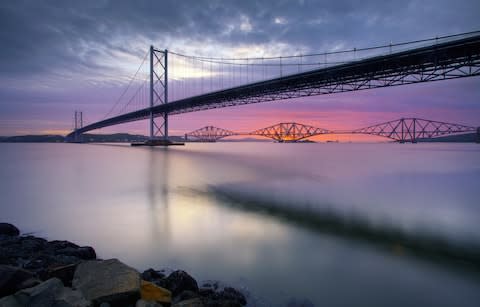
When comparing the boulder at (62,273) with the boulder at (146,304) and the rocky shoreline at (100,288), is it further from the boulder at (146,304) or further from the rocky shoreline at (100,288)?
the boulder at (146,304)

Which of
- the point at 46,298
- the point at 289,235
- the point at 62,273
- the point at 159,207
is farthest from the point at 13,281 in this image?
the point at 159,207

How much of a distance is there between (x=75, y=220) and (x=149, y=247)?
3.03 meters

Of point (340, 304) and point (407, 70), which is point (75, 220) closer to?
point (340, 304)

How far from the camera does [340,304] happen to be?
9.89 feet

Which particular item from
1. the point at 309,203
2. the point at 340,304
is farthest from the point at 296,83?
the point at 340,304

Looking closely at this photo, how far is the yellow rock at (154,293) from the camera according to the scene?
2666 mm

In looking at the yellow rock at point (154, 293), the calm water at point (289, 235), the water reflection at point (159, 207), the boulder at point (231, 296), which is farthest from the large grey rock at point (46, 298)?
the water reflection at point (159, 207)

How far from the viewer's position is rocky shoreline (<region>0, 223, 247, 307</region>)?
7.75 feet

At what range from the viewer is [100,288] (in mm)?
2625

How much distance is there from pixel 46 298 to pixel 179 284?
4.01 ft

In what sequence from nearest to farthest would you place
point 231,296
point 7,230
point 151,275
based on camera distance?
point 231,296
point 151,275
point 7,230

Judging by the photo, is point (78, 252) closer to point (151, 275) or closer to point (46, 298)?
point (151, 275)

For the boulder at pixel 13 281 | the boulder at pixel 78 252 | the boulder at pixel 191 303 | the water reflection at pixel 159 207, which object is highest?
the boulder at pixel 13 281

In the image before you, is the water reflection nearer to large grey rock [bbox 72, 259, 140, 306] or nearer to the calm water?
the calm water
